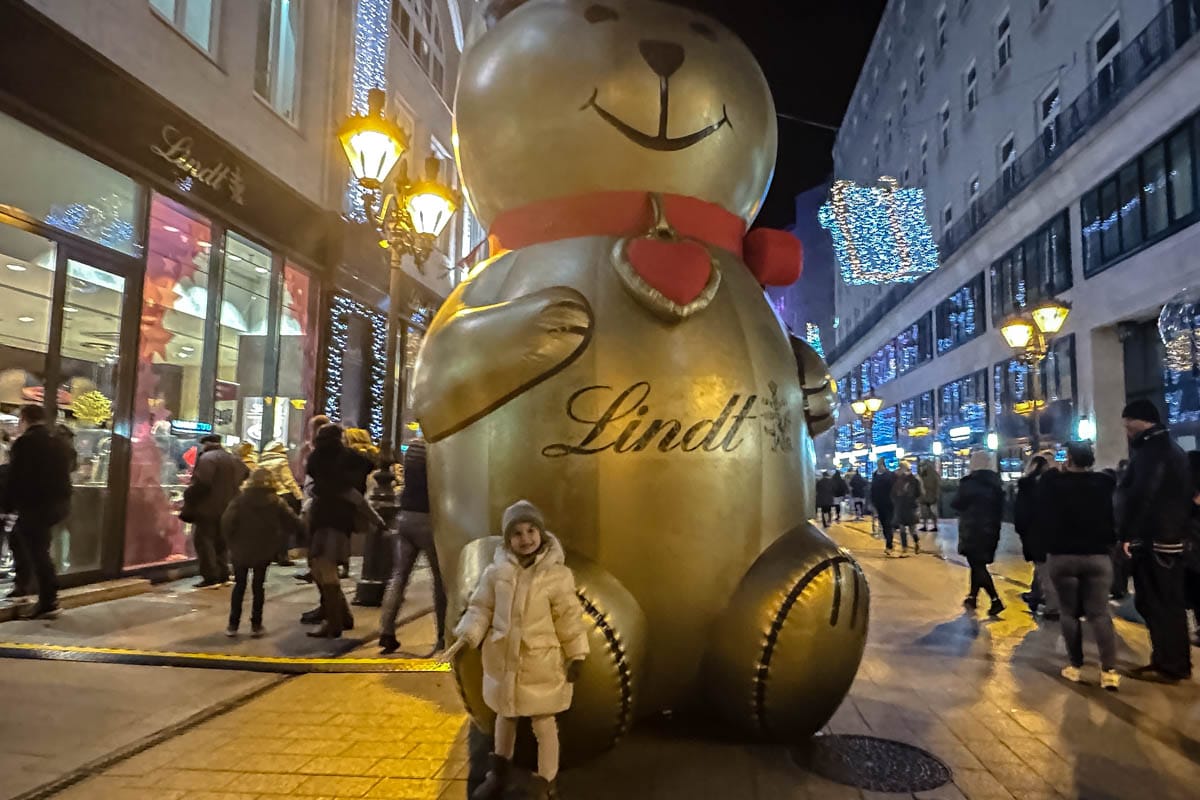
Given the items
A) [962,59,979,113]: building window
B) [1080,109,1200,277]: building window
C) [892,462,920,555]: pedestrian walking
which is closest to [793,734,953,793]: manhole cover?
[892,462,920,555]: pedestrian walking

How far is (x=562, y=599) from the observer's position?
3.31 metres

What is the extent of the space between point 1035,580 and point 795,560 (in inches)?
273

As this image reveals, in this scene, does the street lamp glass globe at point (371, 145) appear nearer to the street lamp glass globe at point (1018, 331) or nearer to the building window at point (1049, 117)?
the street lamp glass globe at point (1018, 331)

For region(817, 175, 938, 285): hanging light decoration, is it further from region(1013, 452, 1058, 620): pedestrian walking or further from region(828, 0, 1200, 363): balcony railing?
region(1013, 452, 1058, 620): pedestrian walking

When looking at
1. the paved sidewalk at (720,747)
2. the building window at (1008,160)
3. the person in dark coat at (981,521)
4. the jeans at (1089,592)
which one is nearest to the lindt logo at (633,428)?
the paved sidewalk at (720,747)

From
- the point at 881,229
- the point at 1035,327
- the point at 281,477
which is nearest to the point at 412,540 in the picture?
the point at 281,477

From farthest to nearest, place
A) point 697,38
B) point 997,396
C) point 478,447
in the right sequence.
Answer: point 997,396 → point 697,38 → point 478,447

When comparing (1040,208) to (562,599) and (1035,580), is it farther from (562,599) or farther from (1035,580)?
(562,599)

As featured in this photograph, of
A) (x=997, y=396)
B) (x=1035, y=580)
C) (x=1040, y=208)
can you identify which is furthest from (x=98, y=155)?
(x=997, y=396)

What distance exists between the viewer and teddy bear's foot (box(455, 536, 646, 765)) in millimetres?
3488

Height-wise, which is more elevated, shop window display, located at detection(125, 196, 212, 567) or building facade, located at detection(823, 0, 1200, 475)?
building facade, located at detection(823, 0, 1200, 475)

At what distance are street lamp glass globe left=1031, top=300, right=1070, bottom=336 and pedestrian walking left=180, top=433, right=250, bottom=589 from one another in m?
10.9

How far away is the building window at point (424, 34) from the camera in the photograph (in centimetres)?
1691

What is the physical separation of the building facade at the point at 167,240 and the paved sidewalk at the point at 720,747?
18.2ft
